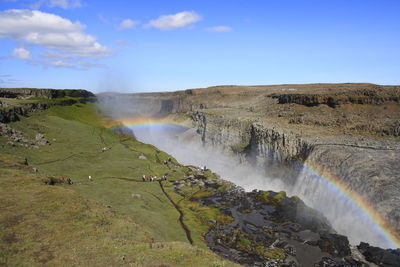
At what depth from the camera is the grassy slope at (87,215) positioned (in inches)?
1067

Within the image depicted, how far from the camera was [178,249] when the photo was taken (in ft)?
99.2

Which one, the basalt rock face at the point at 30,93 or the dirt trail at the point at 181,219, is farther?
the basalt rock face at the point at 30,93

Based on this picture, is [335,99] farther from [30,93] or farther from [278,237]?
[30,93]

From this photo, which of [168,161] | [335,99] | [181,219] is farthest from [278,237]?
[168,161]

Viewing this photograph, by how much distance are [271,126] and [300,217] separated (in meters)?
37.0

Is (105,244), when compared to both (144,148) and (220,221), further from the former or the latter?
(144,148)

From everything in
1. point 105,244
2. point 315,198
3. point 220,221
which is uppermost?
point 105,244

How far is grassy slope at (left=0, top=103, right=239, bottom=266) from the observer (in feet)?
88.9

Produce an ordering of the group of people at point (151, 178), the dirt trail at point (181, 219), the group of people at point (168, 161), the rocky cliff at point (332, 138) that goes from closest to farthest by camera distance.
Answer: the rocky cliff at point (332, 138) < the dirt trail at point (181, 219) < the group of people at point (151, 178) < the group of people at point (168, 161)

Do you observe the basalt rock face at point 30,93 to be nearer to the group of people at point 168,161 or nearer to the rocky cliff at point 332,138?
the group of people at point 168,161

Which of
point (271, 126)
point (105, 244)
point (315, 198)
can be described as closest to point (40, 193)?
point (105, 244)

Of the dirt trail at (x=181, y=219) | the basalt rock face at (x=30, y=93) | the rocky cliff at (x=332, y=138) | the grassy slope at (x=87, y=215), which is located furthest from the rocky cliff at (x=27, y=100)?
the rocky cliff at (x=332, y=138)

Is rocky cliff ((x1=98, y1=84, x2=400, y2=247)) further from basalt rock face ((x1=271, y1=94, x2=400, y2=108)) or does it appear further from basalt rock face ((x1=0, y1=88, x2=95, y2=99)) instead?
basalt rock face ((x1=0, y1=88, x2=95, y2=99))

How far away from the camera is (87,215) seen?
35344 mm
